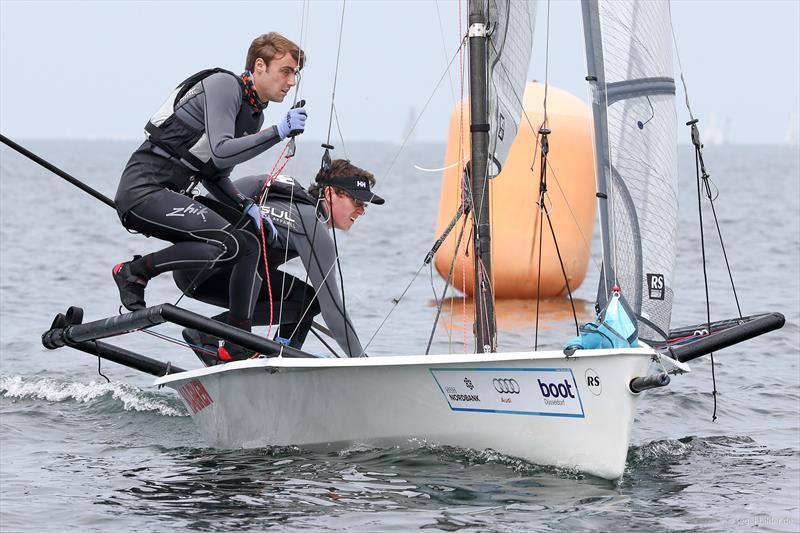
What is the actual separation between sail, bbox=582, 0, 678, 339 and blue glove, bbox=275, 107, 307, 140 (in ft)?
4.81

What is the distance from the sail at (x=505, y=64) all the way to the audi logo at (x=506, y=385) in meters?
1.35

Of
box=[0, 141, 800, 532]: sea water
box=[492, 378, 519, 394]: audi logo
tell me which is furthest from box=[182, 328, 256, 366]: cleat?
box=[492, 378, 519, 394]: audi logo

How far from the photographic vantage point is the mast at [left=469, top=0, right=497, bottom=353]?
636 cm

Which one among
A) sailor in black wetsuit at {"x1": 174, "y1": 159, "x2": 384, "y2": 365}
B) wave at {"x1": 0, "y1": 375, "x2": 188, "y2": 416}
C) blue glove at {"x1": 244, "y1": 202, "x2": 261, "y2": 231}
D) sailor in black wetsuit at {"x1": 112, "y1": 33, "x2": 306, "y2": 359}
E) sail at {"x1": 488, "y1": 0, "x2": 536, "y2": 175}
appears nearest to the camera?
sailor in black wetsuit at {"x1": 112, "y1": 33, "x2": 306, "y2": 359}

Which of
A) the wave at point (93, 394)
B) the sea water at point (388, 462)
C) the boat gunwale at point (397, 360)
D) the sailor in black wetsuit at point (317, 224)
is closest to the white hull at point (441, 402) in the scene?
the boat gunwale at point (397, 360)

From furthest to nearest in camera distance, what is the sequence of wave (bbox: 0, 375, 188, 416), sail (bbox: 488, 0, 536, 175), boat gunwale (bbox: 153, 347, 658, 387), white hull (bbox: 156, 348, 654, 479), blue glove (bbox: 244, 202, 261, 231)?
1. wave (bbox: 0, 375, 188, 416)
2. sail (bbox: 488, 0, 536, 175)
3. blue glove (bbox: 244, 202, 261, 231)
4. white hull (bbox: 156, 348, 654, 479)
5. boat gunwale (bbox: 153, 347, 658, 387)

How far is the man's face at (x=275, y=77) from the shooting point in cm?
589

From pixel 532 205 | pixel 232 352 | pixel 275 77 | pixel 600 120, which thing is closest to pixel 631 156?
pixel 600 120

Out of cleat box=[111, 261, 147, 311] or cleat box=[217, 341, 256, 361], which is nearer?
cleat box=[111, 261, 147, 311]

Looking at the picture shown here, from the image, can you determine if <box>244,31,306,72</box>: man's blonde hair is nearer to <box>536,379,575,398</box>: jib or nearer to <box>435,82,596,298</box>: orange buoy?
<box>536,379,575,398</box>: jib

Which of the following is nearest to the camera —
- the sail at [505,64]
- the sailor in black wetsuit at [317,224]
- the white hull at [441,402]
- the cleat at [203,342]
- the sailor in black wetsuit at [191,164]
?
the white hull at [441,402]

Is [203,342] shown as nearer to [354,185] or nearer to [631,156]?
[354,185]

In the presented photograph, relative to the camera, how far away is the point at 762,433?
7.42 meters

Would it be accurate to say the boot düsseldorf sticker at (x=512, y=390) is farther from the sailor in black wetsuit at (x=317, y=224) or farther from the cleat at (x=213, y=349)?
the cleat at (x=213, y=349)
